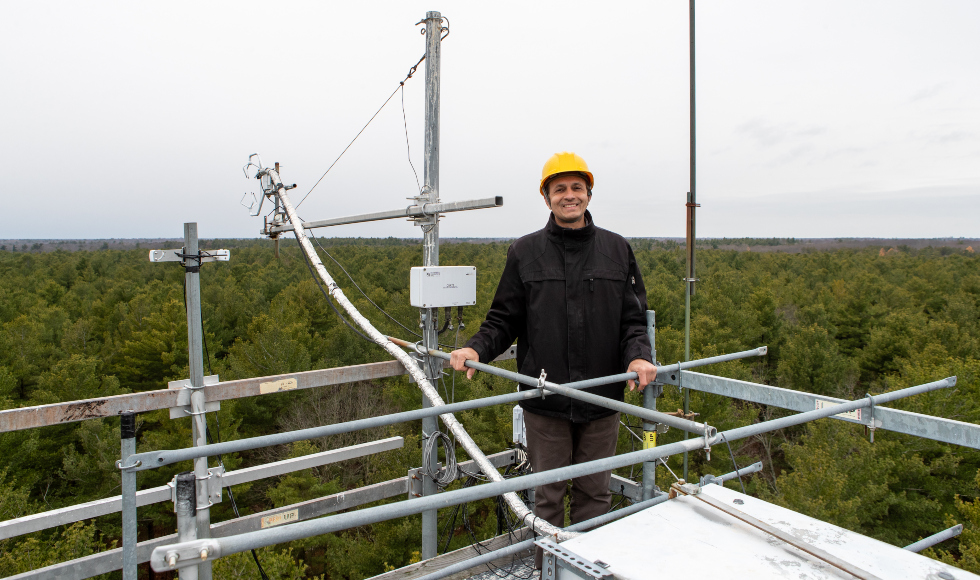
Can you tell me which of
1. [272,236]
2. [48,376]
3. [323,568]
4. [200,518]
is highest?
[272,236]

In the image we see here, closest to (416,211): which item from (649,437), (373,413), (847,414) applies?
(649,437)

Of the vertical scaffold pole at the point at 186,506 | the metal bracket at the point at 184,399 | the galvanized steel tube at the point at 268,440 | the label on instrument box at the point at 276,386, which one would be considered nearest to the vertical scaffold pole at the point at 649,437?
the galvanized steel tube at the point at 268,440

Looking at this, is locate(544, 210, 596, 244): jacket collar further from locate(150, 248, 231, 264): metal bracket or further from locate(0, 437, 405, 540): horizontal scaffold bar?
locate(150, 248, 231, 264): metal bracket

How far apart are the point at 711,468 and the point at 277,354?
42.2ft

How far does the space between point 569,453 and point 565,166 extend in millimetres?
1423

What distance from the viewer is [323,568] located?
57.5 ft

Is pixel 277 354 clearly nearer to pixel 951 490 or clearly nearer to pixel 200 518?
pixel 200 518

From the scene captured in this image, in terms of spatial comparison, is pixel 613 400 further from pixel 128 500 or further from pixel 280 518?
pixel 280 518

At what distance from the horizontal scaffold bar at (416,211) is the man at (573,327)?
1123 mm

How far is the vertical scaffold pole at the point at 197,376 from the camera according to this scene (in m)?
3.74

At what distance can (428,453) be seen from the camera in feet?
16.1

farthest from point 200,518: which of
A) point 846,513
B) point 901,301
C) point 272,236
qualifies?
point 901,301

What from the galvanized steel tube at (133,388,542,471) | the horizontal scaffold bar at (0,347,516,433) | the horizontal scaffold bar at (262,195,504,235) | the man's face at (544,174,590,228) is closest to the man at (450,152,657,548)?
the man's face at (544,174,590,228)

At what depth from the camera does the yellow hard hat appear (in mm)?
2922
